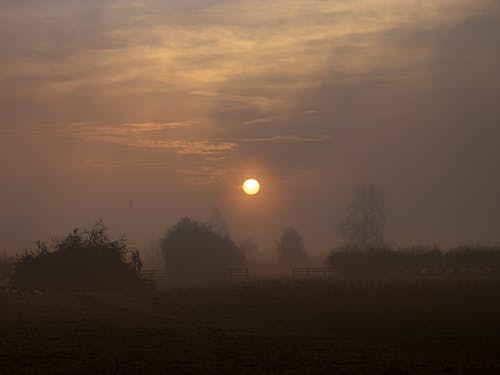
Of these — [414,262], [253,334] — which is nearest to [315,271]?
[414,262]

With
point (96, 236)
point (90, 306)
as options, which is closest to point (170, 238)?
point (96, 236)

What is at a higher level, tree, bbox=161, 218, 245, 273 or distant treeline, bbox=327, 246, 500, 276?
tree, bbox=161, 218, 245, 273

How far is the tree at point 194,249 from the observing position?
99125 mm

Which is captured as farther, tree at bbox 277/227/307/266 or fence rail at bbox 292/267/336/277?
tree at bbox 277/227/307/266

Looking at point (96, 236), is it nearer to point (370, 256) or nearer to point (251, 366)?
point (370, 256)

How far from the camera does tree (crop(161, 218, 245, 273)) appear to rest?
99.1 metres

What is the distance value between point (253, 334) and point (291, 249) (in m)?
115

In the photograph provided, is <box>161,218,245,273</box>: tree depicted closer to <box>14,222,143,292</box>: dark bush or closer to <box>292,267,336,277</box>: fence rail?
<box>292,267,336,277</box>: fence rail

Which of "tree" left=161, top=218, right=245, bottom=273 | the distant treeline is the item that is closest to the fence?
the distant treeline

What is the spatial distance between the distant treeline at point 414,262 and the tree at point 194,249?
18943mm

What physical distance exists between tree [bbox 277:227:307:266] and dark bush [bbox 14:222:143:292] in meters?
81.5

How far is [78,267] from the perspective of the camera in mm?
62156

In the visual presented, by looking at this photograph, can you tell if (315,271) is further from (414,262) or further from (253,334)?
(253,334)

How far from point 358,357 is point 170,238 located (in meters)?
80.2
